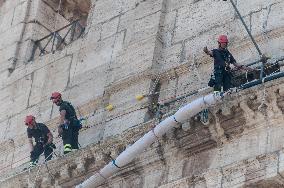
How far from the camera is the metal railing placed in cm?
1812

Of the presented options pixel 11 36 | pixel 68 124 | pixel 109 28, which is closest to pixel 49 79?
pixel 109 28

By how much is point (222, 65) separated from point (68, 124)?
96.9 inches

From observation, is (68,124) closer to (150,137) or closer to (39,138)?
(39,138)

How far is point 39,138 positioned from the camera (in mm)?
15242

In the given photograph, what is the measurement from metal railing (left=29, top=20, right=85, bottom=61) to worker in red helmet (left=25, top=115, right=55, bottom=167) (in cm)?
269

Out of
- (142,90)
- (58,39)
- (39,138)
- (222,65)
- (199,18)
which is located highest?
(58,39)

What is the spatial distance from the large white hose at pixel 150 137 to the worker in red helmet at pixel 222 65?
45 cm

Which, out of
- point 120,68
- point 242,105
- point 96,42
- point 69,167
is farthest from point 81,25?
point 242,105

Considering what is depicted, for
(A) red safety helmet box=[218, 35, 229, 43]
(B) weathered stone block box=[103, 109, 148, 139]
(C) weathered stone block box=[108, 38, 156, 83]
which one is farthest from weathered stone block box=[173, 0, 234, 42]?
(B) weathered stone block box=[103, 109, 148, 139]

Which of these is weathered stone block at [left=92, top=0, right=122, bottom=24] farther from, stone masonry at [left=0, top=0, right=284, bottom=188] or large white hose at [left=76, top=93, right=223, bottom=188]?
large white hose at [left=76, top=93, right=223, bottom=188]

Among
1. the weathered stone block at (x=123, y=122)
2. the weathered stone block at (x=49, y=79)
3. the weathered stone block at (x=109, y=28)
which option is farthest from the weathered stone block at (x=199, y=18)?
the weathered stone block at (x=49, y=79)

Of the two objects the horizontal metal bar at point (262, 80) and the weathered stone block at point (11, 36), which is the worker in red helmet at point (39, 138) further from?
the horizontal metal bar at point (262, 80)

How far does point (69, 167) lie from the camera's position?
14.1 metres

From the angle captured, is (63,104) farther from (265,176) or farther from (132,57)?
(265,176)
